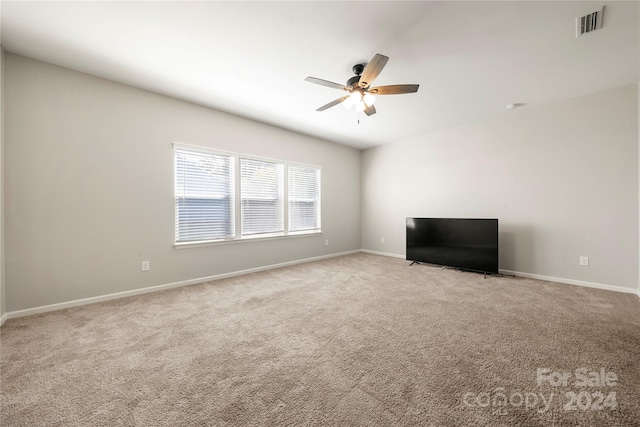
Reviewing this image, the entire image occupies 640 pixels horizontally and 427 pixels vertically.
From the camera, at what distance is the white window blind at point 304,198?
198 inches

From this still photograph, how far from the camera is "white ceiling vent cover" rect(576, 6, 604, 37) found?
1988mm

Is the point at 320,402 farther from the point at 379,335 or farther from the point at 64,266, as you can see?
the point at 64,266

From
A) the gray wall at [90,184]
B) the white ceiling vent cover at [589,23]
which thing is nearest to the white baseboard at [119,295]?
the gray wall at [90,184]

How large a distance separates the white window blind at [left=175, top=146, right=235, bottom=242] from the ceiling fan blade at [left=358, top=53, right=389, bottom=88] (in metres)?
2.58

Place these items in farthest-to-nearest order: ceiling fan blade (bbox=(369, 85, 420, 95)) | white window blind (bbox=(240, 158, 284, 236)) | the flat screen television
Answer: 1. white window blind (bbox=(240, 158, 284, 236))
2. the flat screen television
3. ceiling fan blade (bbox=(369, 85, 420, 95))

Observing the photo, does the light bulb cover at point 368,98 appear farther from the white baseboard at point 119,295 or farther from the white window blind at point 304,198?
the white baseboard at point 119,295

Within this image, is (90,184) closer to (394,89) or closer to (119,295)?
(119,295)

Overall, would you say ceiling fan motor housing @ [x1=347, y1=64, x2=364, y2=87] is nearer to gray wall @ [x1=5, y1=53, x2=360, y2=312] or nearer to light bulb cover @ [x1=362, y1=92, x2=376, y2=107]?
light bulb cover @ [x1=362, y1=92, x2=376, y2=107]

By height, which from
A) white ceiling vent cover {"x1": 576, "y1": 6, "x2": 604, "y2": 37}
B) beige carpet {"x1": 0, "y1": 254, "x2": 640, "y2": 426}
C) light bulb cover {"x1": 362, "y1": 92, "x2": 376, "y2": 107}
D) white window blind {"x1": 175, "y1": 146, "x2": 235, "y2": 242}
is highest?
white ceiling vent cover {"x1": 576, "y1": 6, "x2": 604, "y2": 37}

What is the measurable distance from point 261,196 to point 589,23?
4.37 metres

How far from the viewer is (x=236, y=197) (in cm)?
413

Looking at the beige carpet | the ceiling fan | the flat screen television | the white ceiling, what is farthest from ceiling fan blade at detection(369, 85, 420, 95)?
the flat screen television

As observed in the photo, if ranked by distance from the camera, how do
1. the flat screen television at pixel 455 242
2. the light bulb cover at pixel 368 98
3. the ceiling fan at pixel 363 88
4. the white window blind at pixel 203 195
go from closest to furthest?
the ceiling fan at pixel 363 88 → the light bulb cover at pixel 368 98 → the white window blind at pixel 203 195 → the flat screen television at pixel 455 242

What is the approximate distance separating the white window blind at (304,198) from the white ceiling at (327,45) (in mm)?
1813
